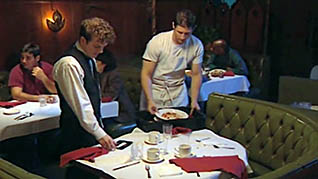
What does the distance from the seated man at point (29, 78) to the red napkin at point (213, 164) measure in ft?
6.43

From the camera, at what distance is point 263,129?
127 inches

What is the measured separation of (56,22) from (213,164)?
11.2 feet

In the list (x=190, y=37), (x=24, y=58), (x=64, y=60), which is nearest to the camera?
(x=64, y=60)

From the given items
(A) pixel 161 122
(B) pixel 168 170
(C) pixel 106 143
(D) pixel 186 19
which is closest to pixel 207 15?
(D) pixel 186 19

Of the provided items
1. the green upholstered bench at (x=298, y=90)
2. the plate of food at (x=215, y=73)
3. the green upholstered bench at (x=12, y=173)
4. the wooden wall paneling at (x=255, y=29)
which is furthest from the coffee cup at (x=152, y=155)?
the wooden wall paneling at (x=255, y=29)

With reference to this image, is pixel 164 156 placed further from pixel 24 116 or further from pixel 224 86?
pixel 224 86

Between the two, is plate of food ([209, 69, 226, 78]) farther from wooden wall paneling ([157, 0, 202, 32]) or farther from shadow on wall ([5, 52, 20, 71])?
shadow on wall ([5, 52, 20, 71])

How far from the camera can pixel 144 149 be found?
2645 millimetres

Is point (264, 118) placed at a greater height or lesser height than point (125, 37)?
lesser

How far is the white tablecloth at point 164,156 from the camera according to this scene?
7.53 feet

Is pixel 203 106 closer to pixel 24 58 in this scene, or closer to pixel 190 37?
pixel 190 37

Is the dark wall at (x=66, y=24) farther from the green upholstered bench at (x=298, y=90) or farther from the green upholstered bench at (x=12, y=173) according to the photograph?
the green upholstered bench at (x=12, y=173)

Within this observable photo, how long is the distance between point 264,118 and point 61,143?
146 cm

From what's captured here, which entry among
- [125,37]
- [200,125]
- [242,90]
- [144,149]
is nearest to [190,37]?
[200,125]
